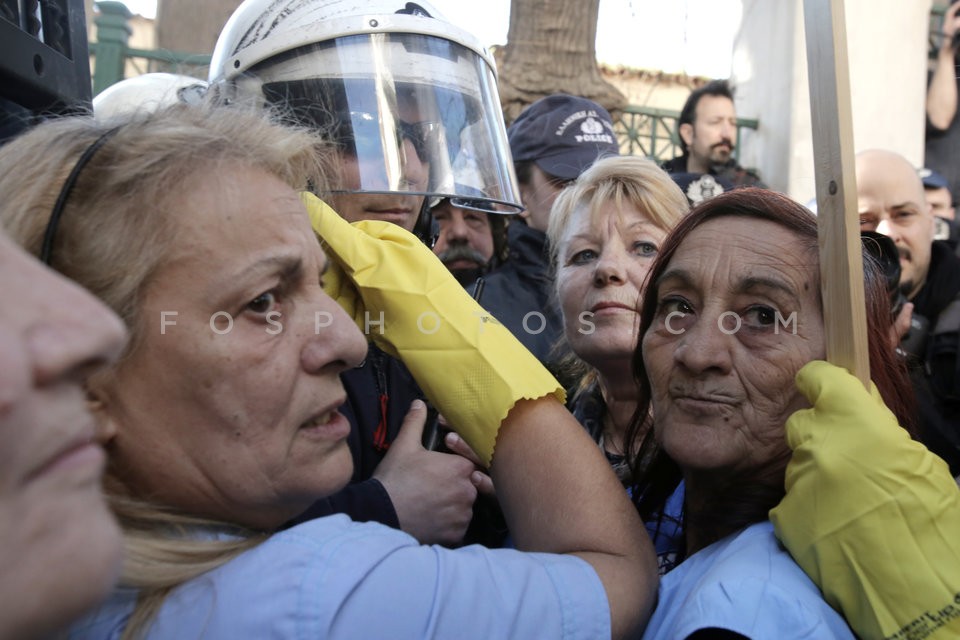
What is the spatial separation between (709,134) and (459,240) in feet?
6.53

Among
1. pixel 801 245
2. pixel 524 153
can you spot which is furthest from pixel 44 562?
pixel 524 153

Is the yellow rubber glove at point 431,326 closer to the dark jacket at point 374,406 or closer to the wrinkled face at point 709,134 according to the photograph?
the dark jacket at point 374,406

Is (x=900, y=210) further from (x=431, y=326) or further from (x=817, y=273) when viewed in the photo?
Result: (x=431, y=326)

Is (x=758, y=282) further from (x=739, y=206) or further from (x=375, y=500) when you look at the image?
(x=375, y=500)

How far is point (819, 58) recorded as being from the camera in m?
1.27

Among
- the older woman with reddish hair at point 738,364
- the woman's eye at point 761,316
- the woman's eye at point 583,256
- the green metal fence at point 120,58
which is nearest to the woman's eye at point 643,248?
the woman's eye at point 583,256

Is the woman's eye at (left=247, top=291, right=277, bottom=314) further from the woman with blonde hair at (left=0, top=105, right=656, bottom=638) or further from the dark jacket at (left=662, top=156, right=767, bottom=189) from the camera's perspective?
the dark jacket at (left=662, top=156, right=767, bottom=189)

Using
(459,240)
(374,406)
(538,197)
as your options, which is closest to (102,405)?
(374,406)

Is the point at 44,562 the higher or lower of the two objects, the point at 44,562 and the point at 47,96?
the lower

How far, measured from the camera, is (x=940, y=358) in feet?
9.53

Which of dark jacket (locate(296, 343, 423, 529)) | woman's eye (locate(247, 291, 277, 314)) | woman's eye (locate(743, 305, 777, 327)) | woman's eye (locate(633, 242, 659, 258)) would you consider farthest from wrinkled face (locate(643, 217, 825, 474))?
woman's eye (locate(633, 242, 659, 258))

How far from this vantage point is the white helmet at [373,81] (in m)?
2.02

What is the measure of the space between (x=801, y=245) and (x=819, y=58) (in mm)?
329

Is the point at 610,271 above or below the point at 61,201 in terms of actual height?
below
